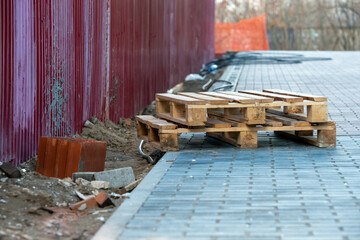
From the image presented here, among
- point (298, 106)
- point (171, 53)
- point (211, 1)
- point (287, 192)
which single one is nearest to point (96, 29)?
point (298, 106)

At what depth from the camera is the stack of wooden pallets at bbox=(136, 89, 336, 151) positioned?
7352 millimetres

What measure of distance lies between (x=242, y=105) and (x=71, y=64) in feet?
7.76

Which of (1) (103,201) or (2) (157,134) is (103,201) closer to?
(1) (103,201)

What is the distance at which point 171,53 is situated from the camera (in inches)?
671

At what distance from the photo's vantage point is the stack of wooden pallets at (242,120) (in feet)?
24.1

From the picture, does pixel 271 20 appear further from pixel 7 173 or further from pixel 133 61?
pixel 7 173

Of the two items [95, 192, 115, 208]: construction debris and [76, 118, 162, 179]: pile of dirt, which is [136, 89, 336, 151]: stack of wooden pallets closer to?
[76, 118, 162, 179]: pile of dirt

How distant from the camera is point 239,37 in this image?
127ft

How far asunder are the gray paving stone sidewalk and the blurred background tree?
42.7 metres

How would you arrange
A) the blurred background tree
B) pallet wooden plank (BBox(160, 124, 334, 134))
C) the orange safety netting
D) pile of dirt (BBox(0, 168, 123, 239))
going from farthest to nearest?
the blurred background tree → the orange safety netting → pallet wooden plank (BBox(160, 124, 334, 134)) → pile of dirt (BBox(0, 168, 123, 239))

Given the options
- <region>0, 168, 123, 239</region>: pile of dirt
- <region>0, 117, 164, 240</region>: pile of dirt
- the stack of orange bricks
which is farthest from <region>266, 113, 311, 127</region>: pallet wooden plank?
<region>0, 168, 123, 239</region>: pile of dirt

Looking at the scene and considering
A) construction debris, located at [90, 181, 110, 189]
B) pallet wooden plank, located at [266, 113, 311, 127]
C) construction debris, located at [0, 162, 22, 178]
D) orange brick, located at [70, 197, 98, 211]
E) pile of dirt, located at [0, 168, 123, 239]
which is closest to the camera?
pile of dirt, located at [0, 168, 123, 239]

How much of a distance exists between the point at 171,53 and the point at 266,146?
9.49 m

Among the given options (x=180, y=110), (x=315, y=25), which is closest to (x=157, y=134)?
(x=180, y=110)
